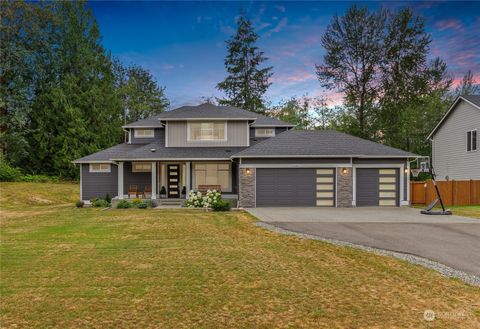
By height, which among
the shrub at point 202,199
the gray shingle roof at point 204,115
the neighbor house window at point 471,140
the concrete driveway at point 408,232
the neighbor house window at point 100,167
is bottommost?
the concrete driveway at point 408,232

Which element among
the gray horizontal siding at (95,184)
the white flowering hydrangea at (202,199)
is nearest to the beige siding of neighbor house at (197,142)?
the white flowering hydrangea at (202,199)

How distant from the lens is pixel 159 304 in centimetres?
446

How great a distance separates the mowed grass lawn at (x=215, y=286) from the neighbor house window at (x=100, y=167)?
39.4 ft

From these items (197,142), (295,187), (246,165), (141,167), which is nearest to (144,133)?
(141,167)

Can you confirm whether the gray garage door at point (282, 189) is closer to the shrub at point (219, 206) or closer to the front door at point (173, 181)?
the shrub at point (219, 206)

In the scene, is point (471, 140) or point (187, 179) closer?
point (187, 179)

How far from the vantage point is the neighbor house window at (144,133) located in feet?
75.6

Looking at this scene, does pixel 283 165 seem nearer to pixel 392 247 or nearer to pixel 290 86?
pixel 392 247

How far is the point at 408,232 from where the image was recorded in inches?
390

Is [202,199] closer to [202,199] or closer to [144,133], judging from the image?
[202,199]

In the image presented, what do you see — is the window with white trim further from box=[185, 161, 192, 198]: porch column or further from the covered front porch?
box=[185, 161, 192, 198]: porch column

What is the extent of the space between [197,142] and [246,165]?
487cm

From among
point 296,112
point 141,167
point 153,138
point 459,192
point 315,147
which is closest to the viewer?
point 315,147

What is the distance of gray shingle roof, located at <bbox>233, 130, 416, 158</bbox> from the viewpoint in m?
17.5
